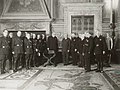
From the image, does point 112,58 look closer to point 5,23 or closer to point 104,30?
point 104,30

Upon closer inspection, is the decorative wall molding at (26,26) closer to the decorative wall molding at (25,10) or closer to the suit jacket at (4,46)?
the decorative wall molding at (25,10)

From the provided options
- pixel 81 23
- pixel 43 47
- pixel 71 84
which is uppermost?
pixel 81 23

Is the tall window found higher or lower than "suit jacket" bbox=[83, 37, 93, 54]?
higher

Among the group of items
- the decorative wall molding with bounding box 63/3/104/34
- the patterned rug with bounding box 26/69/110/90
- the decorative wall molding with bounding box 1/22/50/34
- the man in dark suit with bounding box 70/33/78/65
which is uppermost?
the decorative wall molding with bounding box 63/3/104/34

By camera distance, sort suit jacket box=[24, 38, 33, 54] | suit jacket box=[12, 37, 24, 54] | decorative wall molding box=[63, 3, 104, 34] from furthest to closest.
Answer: decorative wall molding box=[63, 3, 104, 34] < suit jacket box=[24, 38, 33, 54] < suit jacket box=[12, 37, 24, 54]

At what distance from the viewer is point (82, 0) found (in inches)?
545

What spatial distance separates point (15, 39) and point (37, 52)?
2.08m

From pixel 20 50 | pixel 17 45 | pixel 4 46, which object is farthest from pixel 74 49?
pixel 4 46

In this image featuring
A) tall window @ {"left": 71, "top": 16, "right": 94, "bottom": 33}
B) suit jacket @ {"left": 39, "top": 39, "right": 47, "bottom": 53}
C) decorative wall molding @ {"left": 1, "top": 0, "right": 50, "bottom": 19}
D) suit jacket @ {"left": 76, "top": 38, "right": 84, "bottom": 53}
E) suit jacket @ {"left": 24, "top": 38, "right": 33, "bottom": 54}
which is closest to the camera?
suit jacket @ {"left": 24, "top": 38, "right": 33, "bottom": 54}

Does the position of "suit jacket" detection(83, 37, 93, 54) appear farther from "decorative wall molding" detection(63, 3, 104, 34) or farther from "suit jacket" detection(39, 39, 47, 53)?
"decorative wall molding" detection(63, 3, 104, 34)

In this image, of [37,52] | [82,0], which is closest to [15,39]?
[37,52]

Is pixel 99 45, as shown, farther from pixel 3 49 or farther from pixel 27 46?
pixel 3 49

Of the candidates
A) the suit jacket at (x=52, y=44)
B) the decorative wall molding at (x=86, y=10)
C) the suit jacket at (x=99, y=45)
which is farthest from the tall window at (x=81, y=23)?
the suit jacket at (x=99, y=45)

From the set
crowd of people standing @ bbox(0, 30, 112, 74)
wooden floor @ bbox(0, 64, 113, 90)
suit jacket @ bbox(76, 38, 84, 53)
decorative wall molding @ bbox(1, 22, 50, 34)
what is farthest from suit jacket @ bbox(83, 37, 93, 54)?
decorative wall molding @ bbox(1, 22, 50, 34)
